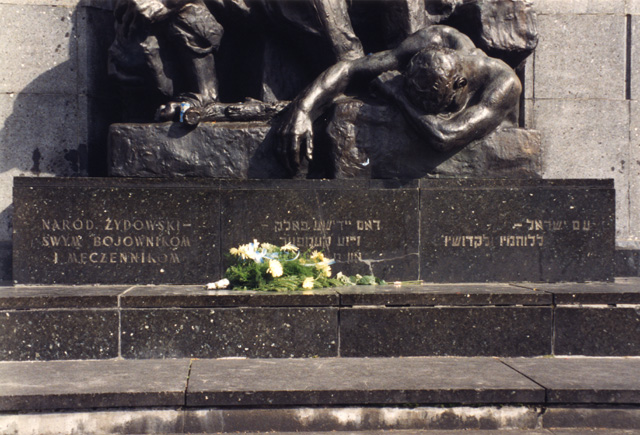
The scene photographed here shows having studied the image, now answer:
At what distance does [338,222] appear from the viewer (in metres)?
6.66

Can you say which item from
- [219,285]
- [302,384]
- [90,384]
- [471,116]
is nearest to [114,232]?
[219,285]

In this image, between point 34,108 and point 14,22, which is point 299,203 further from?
point 14,22

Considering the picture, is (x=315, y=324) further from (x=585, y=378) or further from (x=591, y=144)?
(x=591, y=144)

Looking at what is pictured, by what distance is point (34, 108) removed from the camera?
812cm

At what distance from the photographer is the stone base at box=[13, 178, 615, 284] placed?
251 inches

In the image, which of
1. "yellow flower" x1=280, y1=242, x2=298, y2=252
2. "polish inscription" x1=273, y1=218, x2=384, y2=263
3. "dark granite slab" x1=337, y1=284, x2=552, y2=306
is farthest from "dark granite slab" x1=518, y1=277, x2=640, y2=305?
"yellow flower" x1=280, y1=242, x2=298, y2=252

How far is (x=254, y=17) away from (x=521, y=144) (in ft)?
10.5

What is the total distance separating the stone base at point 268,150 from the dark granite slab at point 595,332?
193 centimetres

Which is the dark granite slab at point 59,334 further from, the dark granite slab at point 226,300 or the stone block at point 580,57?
the stone block at point 580,57

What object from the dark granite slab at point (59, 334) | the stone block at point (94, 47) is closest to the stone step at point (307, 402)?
the dark granite slab at point (59, 334)

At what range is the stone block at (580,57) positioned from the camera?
8.64 metres

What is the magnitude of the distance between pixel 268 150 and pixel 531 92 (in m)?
Result: 3.77

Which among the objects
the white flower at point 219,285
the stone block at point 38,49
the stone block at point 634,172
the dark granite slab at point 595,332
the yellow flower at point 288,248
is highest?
the stone block at point 38,49

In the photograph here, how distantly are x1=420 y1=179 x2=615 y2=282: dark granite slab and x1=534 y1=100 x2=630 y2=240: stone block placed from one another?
1950 millimetres
